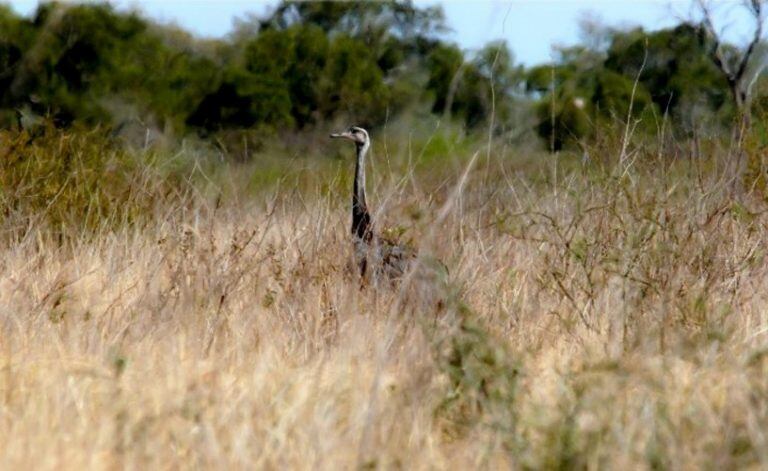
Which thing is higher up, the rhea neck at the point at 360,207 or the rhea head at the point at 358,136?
the rhea head at the point at 358,136

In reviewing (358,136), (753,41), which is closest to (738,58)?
(753,41)

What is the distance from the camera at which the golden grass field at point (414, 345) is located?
3279mm

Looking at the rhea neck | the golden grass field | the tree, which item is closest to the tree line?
the tree

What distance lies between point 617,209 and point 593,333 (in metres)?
1.09

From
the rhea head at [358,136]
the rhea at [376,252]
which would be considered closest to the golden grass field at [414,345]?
the rhea at [376,252]

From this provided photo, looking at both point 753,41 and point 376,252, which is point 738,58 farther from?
point 376,252

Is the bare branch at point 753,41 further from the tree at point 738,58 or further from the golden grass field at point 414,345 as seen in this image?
the golden grass field at point 414,345

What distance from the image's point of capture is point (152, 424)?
3420mm

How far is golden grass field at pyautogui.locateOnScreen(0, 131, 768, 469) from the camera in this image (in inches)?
129

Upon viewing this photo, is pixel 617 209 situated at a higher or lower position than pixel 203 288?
higher

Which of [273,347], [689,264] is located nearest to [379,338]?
[273,347]

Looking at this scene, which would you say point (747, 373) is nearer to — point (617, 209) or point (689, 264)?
point (689, 264)

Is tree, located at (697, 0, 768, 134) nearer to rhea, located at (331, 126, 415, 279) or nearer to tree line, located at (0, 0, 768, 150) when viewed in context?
tree line, located at (0, 0, 768, 150)

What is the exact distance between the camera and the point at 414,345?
4035 mm
